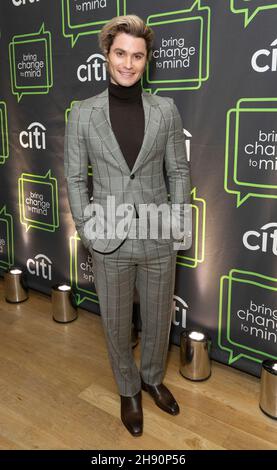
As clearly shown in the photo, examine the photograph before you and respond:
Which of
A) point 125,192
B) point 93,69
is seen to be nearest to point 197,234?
point 125,192

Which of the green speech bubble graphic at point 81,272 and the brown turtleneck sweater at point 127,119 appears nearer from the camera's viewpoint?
the brown turtleneck sweater at point 127,119

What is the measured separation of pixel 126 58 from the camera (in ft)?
5.41

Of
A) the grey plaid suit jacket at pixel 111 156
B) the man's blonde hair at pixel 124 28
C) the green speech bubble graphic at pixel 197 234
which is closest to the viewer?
the man's blonde hair at pixel 124 28

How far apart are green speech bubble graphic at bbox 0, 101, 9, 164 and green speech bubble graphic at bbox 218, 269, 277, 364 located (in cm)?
182

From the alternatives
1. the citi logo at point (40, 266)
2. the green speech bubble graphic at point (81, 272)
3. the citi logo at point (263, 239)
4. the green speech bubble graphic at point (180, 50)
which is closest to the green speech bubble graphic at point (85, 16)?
the green speech bubble graphic at point (180, 50)

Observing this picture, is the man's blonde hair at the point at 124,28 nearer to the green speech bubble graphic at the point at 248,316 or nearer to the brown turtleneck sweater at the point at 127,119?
the brown turtleneck sweater at the point at 127,119

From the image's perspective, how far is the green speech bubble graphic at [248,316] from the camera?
212cm

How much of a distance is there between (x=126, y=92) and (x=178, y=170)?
15.1 inches

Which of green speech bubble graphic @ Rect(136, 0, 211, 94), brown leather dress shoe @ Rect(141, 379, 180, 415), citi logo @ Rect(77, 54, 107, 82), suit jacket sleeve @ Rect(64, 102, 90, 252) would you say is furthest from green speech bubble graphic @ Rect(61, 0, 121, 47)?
brown leather dress shoe @ Rect(141, 379, 180, 415)

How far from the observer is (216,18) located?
6.42ft

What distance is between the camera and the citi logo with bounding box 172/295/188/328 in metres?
2.45

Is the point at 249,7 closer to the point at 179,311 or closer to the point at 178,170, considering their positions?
the point at 178,170

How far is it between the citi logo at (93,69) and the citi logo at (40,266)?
1.27m
